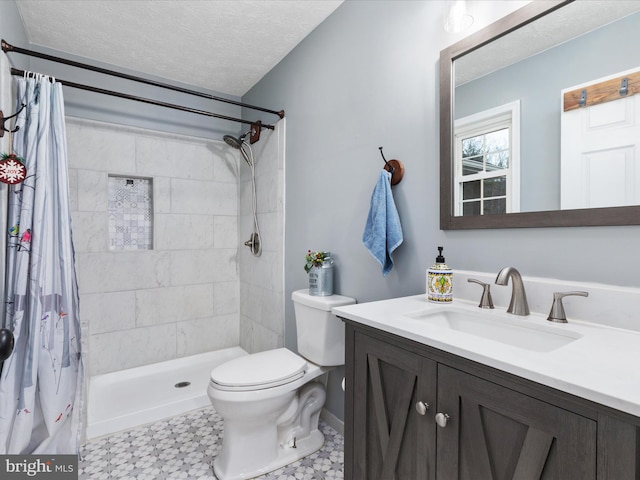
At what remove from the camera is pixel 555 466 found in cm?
64

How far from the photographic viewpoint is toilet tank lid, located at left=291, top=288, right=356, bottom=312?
1.75 meters

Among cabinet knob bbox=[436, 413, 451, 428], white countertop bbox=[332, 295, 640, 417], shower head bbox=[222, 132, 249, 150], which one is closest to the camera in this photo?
white countertop bbox=[332, 295, 640, 417]

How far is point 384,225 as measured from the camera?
4.98ft

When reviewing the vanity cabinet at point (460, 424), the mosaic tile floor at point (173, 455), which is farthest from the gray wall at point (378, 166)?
the vanity cabinet at point (460, 424)

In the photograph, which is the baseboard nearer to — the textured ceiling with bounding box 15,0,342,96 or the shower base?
the shower base

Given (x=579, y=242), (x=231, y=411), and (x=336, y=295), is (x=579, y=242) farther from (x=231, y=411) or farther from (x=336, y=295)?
(x=231, y=411)

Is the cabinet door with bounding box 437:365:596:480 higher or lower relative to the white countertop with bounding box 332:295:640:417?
lower

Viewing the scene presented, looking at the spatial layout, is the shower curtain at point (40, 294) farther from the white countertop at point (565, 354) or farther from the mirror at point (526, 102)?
the mirror at point (526, 102)

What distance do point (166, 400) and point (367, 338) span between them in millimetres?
1872

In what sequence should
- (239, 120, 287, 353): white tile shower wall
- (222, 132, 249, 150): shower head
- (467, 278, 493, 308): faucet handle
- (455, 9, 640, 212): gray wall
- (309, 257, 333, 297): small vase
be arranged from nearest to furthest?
(455, 9, 640, 212): gray wall → (467, 278, 493, 308): faucet handle → (309, 257, 333, 297): small vase → (239, 120, 287, 353): white tile shower wall → (222, 132, 249, 150): shower head

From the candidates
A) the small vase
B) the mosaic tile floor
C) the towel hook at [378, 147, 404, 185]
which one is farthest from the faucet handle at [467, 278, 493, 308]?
the mosaic tile floor

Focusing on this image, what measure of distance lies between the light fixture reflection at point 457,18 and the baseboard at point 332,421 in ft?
6.64

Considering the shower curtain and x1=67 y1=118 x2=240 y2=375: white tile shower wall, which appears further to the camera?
x1=67 y1=118 x2=240 y2=375: white tile shower wall

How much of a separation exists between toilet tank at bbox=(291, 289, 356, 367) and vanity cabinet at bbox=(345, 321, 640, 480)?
0.59 metres
